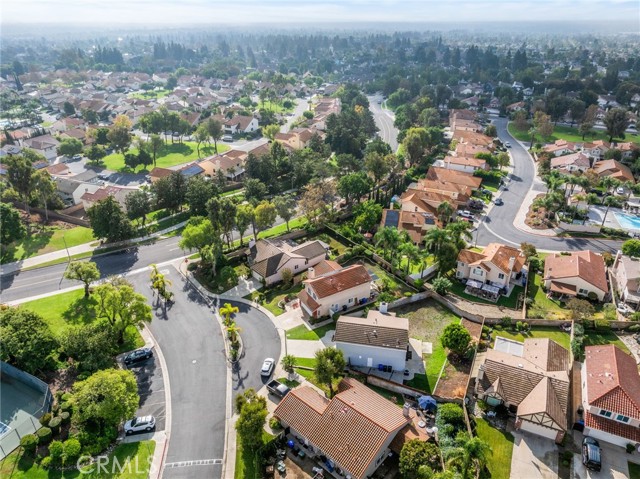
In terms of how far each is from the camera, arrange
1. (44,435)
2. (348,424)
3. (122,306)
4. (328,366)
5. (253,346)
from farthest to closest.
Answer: (253,346)
(122,306)
(328,366)
(44,435)
(348,424)

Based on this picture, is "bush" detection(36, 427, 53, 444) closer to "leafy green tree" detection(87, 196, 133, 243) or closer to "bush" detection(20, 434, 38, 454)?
"bush" detection(20, 434, 38, 454)

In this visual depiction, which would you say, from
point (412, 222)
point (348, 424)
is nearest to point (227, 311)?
point (348, 424)

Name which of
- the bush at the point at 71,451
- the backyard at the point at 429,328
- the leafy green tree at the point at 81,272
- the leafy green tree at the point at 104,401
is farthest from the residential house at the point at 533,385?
the leafy green tree at the point at 81,272

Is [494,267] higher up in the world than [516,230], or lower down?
higher up

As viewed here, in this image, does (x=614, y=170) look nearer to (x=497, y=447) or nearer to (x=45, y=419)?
(x=497, y=447)

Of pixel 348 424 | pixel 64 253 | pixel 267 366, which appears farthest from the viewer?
pixel 64 253

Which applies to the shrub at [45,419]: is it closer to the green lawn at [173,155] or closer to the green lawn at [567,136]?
the green lawn at [173,155]
